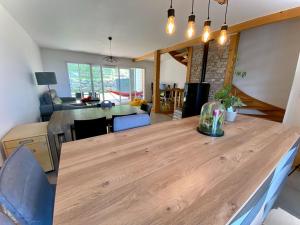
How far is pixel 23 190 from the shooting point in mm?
626

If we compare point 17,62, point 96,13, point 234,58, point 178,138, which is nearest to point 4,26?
point 17,62

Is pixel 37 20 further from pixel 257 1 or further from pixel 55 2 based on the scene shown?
pixel 257 1

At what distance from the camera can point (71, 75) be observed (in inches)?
245

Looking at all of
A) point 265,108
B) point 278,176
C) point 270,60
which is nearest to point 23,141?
point 278,176

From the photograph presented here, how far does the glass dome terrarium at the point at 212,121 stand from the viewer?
1211 mm

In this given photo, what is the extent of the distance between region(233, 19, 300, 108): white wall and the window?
18.1ft

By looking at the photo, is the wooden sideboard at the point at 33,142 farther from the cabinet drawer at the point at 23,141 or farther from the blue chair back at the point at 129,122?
the blue chair back at the point at 129,122

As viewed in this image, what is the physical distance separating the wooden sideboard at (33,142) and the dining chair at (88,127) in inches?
18.0

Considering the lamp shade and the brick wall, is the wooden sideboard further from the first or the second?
the brick wall

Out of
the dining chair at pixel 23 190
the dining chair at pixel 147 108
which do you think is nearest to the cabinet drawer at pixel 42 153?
the dining chair at pixel 23 190

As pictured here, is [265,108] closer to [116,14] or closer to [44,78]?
[116,14]

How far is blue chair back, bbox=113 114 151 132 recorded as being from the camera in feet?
4.21

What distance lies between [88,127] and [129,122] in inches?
32.7

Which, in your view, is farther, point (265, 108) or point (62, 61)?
point (62, 61)
